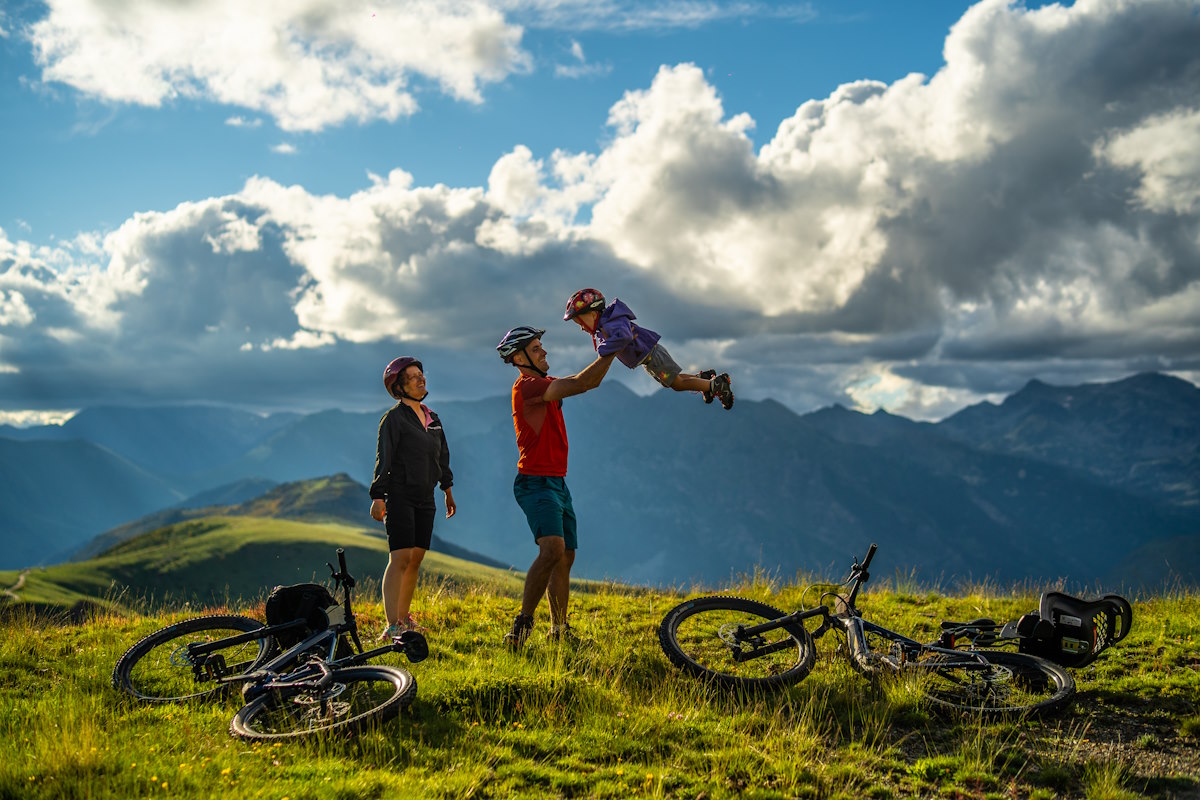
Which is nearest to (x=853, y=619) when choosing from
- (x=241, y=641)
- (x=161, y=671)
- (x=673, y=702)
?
(x=673, y=702)

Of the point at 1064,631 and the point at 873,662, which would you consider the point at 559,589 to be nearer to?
the point at 873,662

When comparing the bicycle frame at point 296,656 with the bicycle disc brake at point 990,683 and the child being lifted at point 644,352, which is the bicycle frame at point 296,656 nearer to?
the child being lifted at point 644,352

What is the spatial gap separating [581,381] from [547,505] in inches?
61.5

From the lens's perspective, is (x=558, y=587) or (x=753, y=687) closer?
(x=753, y=687)

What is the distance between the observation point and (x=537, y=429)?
29.5 feet

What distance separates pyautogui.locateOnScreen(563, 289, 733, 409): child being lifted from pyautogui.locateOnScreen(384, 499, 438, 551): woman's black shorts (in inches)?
130

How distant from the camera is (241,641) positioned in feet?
26.2

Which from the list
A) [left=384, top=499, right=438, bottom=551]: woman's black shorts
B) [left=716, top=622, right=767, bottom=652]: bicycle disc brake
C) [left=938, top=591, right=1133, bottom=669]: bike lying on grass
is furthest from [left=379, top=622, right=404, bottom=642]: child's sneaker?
[left=938, top=591, right=1133, bottom=669]: bike lying on grass

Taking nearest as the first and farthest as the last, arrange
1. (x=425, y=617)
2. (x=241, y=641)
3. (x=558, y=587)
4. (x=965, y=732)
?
(x=965, y=732), (x=241, y=641), (x=558, y=587), (x=425, y=617)

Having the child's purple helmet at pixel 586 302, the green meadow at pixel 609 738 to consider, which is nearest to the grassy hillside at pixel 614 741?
Answer: the green meadow at pixel 609 738

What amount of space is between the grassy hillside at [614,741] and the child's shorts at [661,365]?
2855 millimetres

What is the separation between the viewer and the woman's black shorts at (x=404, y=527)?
9539 millimetres

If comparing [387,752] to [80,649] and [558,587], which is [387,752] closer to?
[558,587]

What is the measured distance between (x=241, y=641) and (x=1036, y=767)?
7.10 m
